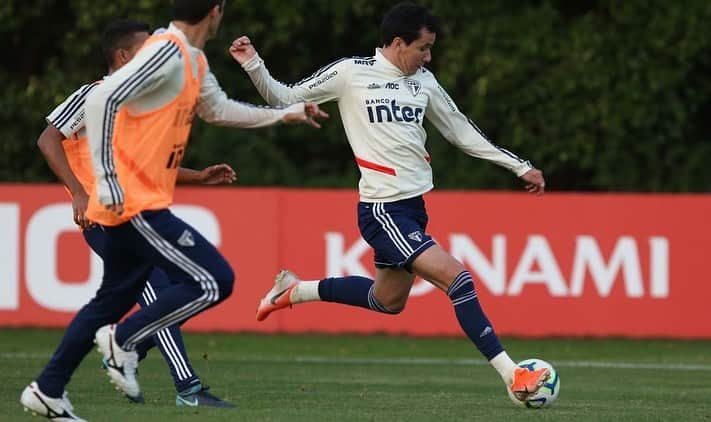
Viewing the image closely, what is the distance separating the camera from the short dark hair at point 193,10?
7.09m

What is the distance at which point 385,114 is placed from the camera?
902cm

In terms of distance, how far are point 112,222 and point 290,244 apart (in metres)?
9.68

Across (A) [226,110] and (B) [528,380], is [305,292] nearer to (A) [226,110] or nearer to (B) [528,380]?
(B) [528,380]

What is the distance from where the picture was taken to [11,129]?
2116 cm

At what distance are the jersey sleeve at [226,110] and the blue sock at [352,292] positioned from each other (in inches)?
98.7

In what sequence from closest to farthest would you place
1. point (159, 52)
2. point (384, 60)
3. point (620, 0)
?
point (159, 52)
point (384, 60)
point (620, 0)

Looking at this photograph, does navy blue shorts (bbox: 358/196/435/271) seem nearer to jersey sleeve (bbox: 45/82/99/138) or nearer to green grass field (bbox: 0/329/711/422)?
green grass field (bbox: 0/329/711/422)

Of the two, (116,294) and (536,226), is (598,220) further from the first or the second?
(116,294)

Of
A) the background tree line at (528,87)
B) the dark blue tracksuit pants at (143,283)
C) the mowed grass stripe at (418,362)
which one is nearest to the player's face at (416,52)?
the dark blue tracksuit pants at (143,283)

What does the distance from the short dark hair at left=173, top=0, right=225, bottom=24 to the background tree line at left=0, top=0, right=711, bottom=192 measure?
12792mm

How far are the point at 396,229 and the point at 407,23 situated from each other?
1.25 metres

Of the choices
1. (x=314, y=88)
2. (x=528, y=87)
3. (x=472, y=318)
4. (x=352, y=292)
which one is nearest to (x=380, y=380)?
(x=352, y=292)

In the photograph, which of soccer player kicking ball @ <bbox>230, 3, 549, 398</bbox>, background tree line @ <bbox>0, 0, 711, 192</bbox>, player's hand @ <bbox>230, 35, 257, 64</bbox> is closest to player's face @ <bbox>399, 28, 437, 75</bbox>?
soccer player kicking ball @ <bbox>230, 3, 549, 398</bbox>

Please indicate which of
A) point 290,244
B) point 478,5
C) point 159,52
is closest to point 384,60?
point 159,52
